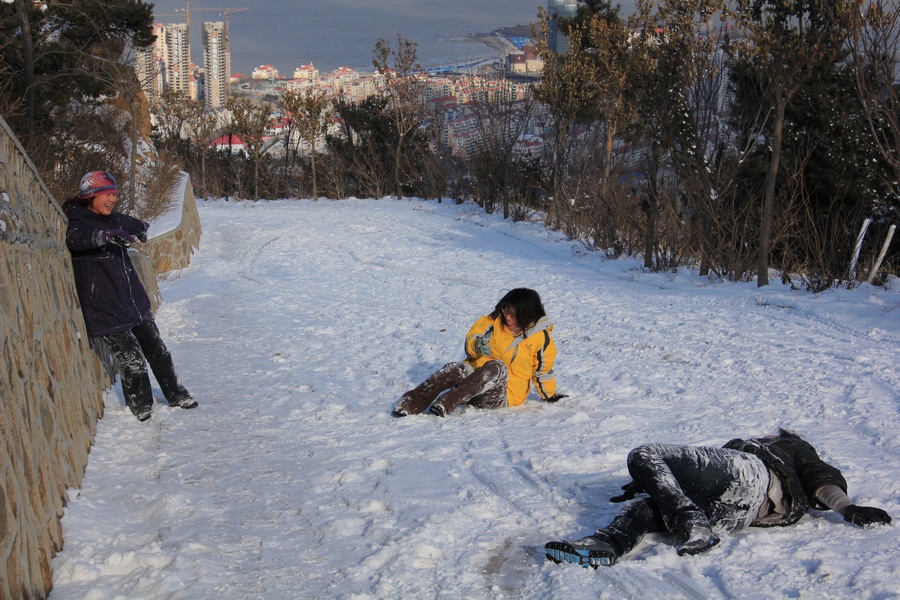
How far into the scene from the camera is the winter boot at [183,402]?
5848 mm

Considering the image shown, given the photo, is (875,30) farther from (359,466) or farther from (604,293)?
(359,466)

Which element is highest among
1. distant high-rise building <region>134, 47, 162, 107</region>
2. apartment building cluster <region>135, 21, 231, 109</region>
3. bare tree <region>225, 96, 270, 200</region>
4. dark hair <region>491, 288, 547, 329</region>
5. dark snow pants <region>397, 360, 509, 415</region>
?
apartment building cluster <region>135, 21, 231, 109</region>

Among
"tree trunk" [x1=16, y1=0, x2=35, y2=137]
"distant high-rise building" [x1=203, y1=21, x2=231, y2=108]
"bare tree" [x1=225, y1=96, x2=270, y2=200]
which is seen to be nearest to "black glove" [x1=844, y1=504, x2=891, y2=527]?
"tree trunk" [x1=16, y1=0, x2=35, y2=137]

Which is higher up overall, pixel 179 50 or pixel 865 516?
pixel 179 50

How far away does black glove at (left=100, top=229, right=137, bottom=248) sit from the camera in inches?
206

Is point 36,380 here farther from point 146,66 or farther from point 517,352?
point 146,66

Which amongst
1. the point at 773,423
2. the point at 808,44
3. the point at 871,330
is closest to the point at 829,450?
the point at 773,423

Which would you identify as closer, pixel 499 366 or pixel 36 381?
pixel 36 381

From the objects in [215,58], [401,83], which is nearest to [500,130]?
[401,83]

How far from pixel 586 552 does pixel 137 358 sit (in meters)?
3.53

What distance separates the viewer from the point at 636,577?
133 inches

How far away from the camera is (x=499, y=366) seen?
5.65 meters

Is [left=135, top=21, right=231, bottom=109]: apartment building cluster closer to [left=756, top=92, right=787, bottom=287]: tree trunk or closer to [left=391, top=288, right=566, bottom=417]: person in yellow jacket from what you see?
[left=756, top=92, right=787, bottom=287]: tree trunk

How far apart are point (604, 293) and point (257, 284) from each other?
476 cm
